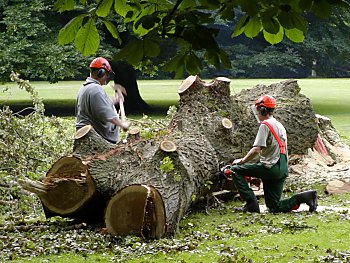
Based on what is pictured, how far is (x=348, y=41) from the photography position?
33594 mm

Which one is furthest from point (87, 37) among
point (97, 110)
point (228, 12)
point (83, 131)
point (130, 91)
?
point (130, 91)

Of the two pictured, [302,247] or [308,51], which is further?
[308,51]

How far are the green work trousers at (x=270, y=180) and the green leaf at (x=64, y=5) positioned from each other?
17.2 feet

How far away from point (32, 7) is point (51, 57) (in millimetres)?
1769

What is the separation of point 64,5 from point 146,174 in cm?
379

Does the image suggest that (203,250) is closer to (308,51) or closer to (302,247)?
(302,247)

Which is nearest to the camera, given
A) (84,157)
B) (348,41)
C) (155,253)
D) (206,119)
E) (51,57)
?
(155,253)

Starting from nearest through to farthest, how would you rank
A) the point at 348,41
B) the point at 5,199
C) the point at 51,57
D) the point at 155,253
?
the point at 155,253
the point at 5,199
the point at 51,57
the point at 348,41

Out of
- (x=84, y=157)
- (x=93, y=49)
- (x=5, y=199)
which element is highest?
(x=93, y=49)

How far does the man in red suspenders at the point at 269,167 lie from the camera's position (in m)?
9.46

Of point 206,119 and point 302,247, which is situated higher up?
point 206,119

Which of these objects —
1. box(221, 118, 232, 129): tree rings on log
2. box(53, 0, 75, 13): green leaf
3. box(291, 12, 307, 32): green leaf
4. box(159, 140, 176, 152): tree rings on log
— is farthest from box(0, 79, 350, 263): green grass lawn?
box(291, 12, 307, 32): green leaf

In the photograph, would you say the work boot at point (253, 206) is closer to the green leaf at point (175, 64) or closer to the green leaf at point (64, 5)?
the green leaf at point (64, 5)

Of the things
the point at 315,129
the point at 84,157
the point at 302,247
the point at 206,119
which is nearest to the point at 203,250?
the point at 302,247
